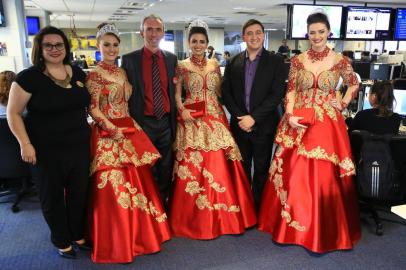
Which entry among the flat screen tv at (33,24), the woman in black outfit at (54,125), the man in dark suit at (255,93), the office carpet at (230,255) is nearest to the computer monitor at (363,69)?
the office carpet at (230,255)

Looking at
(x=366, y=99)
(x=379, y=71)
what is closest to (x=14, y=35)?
(x=366, y=99)

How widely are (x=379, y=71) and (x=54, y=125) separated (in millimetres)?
5281

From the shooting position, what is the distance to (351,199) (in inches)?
104

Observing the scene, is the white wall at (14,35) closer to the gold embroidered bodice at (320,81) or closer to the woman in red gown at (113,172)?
the woman in red gown at (113,172)

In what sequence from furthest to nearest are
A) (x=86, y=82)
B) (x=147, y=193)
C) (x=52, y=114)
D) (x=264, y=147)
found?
(x=264, y=147) < (x=147, y=193) < (x=86, y=82) < (x=52, y=114)

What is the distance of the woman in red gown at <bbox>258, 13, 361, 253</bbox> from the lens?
252 cm

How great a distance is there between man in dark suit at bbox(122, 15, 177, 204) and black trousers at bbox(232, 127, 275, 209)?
562 mm

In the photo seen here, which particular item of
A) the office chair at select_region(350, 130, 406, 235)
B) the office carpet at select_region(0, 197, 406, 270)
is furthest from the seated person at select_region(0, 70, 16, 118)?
the office chair at select_region(350, 130, 406, 235)

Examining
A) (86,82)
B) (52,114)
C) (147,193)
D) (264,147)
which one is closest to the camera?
(52,114)

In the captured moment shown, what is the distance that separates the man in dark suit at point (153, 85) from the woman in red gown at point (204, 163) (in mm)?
97

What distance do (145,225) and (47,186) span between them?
2.36 ft

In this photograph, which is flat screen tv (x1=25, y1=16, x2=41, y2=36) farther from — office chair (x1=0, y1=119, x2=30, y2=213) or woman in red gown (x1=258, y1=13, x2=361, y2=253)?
woman in red gown (x1=258, y1=13, x2=361, y2=253)

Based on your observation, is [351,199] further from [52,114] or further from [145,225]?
[52,114]

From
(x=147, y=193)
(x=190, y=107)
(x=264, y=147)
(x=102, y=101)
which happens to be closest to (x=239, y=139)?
(x=264, y=147)
